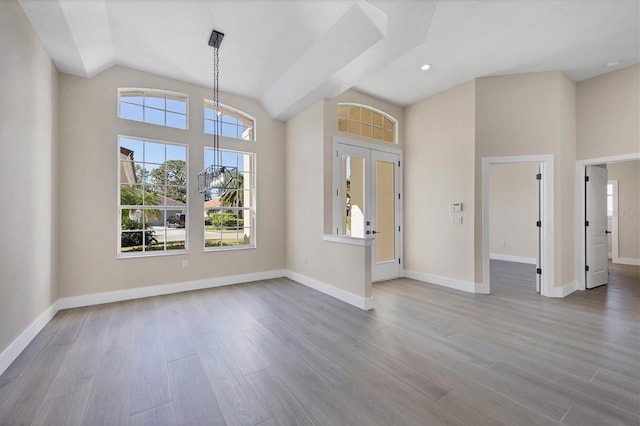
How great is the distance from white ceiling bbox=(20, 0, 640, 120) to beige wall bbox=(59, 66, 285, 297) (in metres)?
0.27

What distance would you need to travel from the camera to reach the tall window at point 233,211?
4812 mm

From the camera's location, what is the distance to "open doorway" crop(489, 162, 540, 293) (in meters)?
7.01

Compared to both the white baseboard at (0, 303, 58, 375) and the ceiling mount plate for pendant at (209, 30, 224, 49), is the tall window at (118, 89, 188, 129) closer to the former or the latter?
the ceiling mount plate for pendant at (209, 30, 224, 49)

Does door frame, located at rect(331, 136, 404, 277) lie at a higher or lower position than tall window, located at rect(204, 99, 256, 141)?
lower

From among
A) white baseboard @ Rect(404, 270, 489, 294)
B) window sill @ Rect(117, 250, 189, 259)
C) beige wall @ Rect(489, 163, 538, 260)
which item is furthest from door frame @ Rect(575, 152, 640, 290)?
window sill @ Rect(117, 250, 189, 259)

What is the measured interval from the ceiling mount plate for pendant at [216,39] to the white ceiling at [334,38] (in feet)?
0.22

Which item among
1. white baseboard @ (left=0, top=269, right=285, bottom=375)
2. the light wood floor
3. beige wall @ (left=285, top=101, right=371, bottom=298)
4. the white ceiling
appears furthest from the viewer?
beige wall @ (left=285, top=101, right=371, bottom=298)

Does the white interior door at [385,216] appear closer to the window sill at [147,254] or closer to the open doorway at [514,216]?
the open doorway at [514,216]

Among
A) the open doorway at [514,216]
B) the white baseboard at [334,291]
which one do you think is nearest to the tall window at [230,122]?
the white baseboard at [334,291]

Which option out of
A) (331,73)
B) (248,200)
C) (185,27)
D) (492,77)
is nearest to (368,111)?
(331,73)

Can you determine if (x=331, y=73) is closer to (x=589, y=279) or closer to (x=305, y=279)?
(x=305, y=279)

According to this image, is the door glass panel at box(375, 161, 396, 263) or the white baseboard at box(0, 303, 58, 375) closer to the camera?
the white baseboard at box(0, 303, 58, 375)

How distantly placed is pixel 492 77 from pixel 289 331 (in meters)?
4.86

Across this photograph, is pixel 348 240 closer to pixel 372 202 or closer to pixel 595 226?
pixel 372 202
